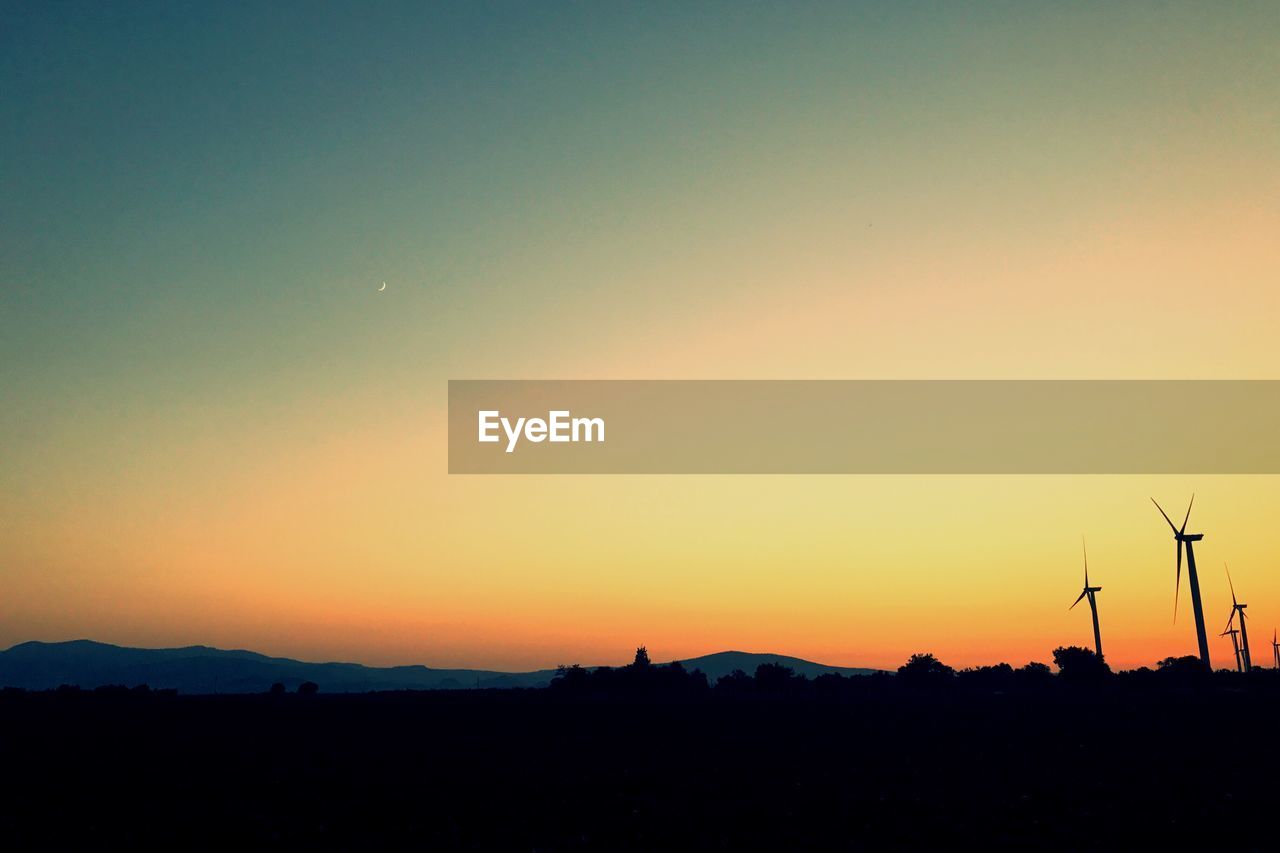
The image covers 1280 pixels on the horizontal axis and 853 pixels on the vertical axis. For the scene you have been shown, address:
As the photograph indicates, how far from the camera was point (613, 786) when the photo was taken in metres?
40.6

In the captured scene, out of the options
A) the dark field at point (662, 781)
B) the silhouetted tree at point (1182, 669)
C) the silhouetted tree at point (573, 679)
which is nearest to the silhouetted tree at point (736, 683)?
the silhouetted tree at point (573, 679)

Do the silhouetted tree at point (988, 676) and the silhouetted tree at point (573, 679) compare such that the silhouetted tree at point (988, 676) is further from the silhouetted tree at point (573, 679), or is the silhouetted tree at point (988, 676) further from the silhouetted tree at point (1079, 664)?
the silhouetted tree at point (573, 679)

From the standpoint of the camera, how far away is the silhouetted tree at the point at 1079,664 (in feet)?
493

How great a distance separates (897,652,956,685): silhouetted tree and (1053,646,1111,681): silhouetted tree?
18810 millimetres

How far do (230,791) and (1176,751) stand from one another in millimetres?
47852

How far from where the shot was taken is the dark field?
30516 millimetres

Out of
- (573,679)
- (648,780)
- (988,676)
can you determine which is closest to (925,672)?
(988,676)

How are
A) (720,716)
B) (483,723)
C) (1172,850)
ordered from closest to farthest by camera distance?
(1172,850) < (483,723) < (720,716)

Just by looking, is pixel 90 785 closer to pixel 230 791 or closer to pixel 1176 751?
pixel 230 791

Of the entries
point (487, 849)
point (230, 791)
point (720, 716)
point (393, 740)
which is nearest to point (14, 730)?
point (393, 740)

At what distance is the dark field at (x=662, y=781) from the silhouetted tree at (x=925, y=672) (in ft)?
270

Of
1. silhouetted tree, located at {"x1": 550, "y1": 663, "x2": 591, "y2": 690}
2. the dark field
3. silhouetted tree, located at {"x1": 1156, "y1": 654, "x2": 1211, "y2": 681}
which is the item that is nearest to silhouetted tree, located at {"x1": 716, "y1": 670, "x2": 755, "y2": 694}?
silhouetted tree, located at {"x1": 550, "y1": 663, "x2": 591, "y2": 690}

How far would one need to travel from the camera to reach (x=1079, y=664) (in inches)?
6314

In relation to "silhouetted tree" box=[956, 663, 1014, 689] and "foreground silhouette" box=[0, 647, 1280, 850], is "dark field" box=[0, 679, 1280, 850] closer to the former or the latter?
"foreground silhouette" box=[0, 647, 1280, 850]
